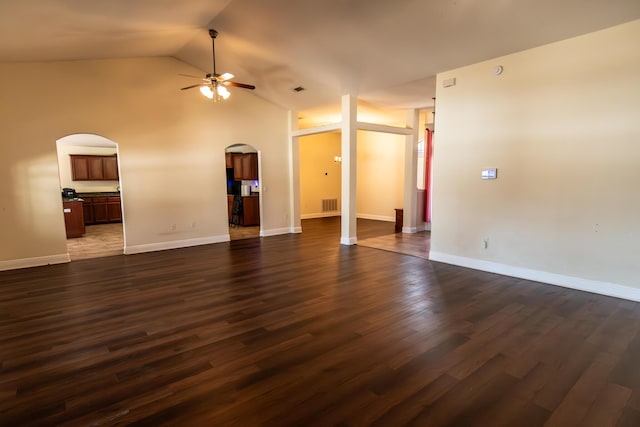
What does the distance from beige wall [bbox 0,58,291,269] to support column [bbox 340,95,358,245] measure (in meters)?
2.06

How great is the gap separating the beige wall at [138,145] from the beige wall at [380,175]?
3474 mm

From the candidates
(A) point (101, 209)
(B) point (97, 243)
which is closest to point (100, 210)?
(A) point (101, 209)

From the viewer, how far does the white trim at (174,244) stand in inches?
249

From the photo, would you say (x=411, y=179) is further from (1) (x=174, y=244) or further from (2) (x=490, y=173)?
(1) (x=174, y=244)

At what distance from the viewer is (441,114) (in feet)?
17.1

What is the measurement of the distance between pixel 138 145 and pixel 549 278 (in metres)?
6.98

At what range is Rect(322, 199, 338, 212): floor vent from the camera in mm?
11477

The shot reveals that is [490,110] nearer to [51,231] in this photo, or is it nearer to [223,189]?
[223,189]

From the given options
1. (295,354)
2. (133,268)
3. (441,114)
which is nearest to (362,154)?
(441,114)

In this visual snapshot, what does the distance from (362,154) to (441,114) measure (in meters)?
5.77

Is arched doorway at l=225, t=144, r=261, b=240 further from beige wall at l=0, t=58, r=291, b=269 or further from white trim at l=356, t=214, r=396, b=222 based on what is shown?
white trim at l=356, t=214, r=396, b=222

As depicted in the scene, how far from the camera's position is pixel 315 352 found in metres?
2.64

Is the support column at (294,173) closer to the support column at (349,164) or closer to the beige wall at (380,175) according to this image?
the support column at (349,164)

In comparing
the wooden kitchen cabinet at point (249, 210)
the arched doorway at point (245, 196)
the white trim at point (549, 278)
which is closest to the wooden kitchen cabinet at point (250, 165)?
the arched doorway at point (245, 196)
